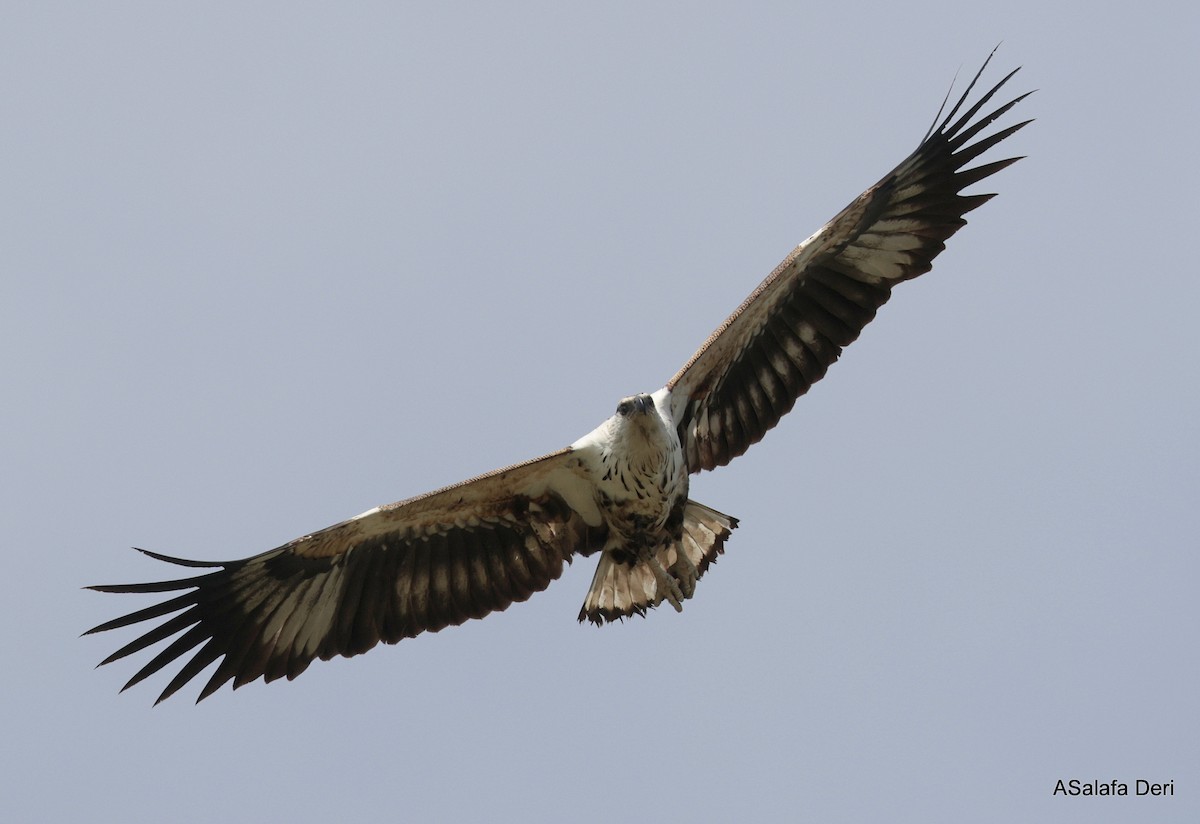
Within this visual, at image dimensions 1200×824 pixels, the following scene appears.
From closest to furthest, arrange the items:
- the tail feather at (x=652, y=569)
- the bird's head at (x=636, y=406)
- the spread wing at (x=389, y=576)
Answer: the bird's head at (x=636, y=406) → the spread wing at (x=389, y=576) → the tail feather at (x=652, y=569)

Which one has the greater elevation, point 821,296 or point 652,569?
point 821,296

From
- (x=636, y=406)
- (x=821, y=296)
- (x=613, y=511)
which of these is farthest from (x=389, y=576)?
(x=821, y=296)

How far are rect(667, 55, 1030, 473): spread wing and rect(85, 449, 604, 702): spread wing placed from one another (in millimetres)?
939

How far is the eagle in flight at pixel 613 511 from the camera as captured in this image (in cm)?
828

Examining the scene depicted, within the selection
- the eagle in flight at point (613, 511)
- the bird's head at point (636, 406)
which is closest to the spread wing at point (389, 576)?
the eagle in flight at point (613, 511)

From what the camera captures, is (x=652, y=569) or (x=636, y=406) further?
(x=652, y=569)

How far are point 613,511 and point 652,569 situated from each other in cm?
43

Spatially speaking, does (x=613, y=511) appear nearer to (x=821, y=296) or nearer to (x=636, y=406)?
(x=636, y=406)

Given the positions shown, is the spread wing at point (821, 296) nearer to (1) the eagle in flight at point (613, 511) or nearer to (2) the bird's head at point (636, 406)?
(1) the eagle in flight at point (613, 511)

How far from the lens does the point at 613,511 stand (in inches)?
330

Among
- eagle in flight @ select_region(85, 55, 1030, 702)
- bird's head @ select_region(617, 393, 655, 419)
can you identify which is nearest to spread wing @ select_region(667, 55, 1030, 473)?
eagle in flight @ select_region(85, 55, 1030, 702)

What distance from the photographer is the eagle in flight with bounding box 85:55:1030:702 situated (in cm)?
828

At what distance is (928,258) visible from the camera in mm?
8484

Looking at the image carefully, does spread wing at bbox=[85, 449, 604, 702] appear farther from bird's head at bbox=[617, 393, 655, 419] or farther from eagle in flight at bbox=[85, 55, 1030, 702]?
bird's head at bbox=[617, 393, 655, 419]
